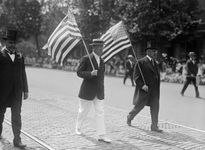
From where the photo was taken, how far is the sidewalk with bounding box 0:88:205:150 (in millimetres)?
6275

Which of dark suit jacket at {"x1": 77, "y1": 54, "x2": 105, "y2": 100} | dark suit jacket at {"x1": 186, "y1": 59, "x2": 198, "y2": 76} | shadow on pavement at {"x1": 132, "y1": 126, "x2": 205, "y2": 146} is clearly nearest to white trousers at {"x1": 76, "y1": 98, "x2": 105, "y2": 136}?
dark suit jacket at {"x1": 77, "y1": 54, "x2": 105, "y2": 100}

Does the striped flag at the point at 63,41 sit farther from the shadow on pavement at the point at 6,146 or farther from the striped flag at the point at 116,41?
the shadow on pavement at the point at 6,146

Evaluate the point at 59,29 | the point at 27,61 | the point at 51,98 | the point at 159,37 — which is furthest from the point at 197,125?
the point at 27,61

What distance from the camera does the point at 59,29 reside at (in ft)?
24.1

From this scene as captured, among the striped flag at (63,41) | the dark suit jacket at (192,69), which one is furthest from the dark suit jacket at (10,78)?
the dark suit jacket at (192,69)

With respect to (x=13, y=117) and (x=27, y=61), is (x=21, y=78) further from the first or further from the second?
(x=27, y=61)

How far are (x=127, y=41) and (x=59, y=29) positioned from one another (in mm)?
1973

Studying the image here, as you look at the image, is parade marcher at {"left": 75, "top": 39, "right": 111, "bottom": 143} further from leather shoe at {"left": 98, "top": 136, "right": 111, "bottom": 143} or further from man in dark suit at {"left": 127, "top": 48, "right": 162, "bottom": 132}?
man in dark suit at {"left": 127, "top": 48, "right": 162, "bottom": 132}

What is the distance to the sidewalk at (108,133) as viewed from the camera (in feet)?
20.6

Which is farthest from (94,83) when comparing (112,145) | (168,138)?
(168,138)

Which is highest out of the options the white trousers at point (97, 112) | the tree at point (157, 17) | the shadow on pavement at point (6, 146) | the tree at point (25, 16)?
the tree at point (25, 16)

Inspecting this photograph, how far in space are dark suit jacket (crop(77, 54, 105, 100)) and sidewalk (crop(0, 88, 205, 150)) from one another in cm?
80

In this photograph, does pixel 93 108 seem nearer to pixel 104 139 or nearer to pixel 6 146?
pixel 104 139

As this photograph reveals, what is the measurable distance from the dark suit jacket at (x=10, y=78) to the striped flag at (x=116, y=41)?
295 centimetres
